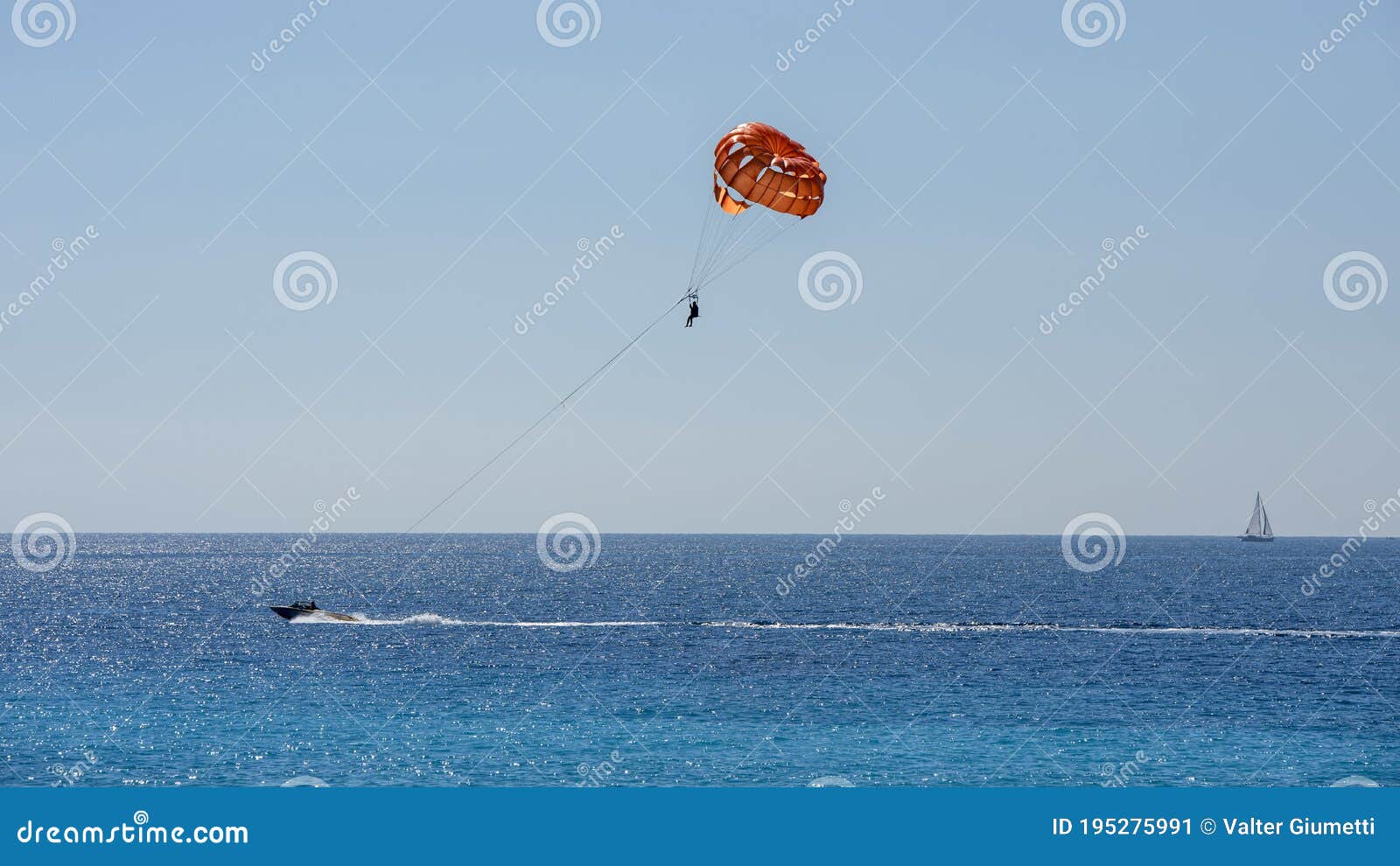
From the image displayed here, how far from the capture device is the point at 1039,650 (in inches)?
2960

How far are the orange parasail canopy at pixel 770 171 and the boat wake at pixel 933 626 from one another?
5553 centimetres

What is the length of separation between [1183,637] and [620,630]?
38521 mm

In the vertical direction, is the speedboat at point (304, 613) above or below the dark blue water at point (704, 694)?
above

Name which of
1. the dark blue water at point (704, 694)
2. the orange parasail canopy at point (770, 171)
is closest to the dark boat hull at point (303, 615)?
the dark blue water at point (704, 694)

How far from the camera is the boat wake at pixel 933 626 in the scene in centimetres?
8688

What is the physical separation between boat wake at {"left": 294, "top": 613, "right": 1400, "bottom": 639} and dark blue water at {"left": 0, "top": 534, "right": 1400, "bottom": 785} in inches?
22.5

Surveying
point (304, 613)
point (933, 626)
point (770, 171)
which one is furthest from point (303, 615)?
point (770, 171)

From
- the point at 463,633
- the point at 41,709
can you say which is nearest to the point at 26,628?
the point at 463,633

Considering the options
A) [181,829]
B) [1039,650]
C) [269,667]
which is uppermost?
[269,667]

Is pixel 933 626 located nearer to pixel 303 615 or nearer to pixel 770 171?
pixel 303 615

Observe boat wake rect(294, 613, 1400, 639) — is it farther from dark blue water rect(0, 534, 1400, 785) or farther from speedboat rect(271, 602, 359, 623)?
dark blue water rect(0, 534, 1400, 785)

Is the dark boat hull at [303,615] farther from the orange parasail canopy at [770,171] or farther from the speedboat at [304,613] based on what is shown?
the orange parasail canopy at [770,171]

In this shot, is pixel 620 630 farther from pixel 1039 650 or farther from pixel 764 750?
pixel 764 750

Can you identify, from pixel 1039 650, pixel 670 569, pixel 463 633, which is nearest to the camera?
pixel 1039 650
